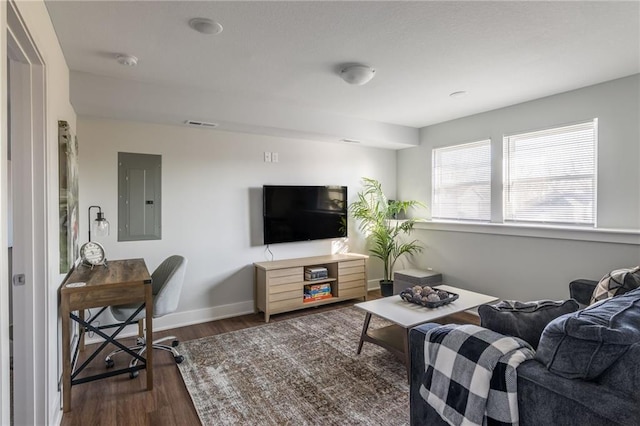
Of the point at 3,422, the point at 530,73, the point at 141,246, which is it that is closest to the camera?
the point at 3,422

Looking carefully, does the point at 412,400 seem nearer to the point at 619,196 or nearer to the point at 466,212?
the point at 619,196

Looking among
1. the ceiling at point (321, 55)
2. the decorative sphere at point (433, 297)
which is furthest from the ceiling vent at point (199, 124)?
the decorative sphere at point (433, 297)

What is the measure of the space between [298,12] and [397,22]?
0.60 meters

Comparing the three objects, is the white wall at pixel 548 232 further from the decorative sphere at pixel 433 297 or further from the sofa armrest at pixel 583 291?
the decorative sphere at pixel 433 297

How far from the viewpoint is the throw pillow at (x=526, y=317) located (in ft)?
4.88

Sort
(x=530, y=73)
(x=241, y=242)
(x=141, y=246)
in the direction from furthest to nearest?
(x=241, y=242), (x=141, y=246), (x=530, y=73)

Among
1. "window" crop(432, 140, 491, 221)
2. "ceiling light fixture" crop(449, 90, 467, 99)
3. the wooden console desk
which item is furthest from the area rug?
"ceiling light fixture" crop(449, 90, 467, 99)

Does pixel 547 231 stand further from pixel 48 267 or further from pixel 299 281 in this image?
pixel 48 267

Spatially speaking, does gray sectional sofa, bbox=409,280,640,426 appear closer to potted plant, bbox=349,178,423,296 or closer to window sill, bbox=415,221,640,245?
window sill, bbox=415,221,640,245

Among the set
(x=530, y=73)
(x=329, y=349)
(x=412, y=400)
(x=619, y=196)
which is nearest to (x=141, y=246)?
(x=329, y=349)

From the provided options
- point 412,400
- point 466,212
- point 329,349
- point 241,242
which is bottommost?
point 329,349

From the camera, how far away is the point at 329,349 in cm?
304

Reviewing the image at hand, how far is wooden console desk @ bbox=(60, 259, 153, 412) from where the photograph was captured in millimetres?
2180

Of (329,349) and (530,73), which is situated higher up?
(530,73)
